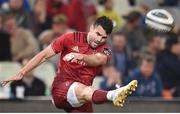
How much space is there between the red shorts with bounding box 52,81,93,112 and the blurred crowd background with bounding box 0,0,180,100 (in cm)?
391

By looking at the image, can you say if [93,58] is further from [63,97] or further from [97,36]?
[63,97]

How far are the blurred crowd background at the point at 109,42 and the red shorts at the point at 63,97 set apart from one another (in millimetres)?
3909

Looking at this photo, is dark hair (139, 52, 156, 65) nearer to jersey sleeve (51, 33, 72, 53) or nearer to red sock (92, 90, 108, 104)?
jersey sleeve (51, 33, 72, 53)

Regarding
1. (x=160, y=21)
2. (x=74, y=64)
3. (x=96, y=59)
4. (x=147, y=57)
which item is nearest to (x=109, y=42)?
(x=147, y=57)

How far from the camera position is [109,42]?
14.7 m

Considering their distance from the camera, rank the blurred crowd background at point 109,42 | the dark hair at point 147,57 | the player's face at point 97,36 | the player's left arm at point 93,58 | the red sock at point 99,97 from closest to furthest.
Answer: the red sock at point 99,97 < the player's face at point 97,36 < the player's left arm at point 93,58 < the blurred crowd background at point 109,42 < the dark hair at point 147,57

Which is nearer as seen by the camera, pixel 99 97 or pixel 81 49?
pixel 99 97

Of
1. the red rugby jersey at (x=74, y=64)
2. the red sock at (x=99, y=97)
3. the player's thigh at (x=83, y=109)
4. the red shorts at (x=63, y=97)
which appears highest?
the red rugby jersey at (x=74, y=64)

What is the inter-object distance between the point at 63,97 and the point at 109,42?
541 cm

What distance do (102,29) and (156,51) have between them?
583 cm

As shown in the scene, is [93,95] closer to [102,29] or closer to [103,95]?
[103,95]

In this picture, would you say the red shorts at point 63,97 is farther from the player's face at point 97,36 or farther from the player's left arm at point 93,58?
the player's face at point 97,36

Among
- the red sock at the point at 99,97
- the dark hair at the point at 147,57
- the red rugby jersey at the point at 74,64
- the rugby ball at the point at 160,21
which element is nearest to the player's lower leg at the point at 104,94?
the red sock at the point at 99,97

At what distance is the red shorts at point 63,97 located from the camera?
9.38m
